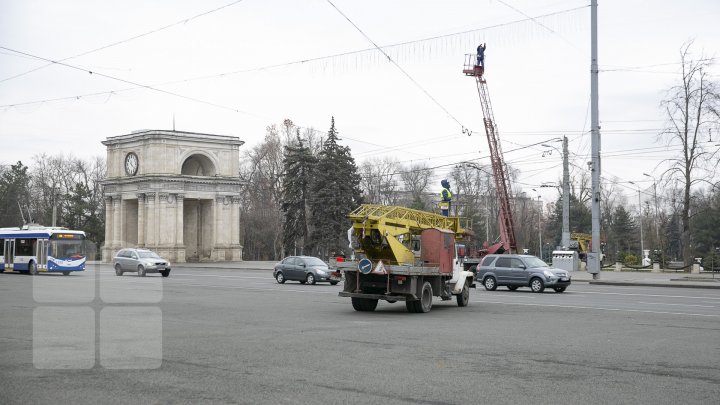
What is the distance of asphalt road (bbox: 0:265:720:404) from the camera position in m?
8.77

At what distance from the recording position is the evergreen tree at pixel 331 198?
71938mm

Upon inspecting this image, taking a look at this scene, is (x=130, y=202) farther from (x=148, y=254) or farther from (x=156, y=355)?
(x=156, y=355)

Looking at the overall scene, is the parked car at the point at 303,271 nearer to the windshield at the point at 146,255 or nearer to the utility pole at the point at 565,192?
the windshield at the point at 146,255

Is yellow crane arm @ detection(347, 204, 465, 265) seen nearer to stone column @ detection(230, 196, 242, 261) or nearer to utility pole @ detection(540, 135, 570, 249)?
utility pole @ detection(540, 135, 570, 249)

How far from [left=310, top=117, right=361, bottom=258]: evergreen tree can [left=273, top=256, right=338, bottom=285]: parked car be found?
3213 centimetres

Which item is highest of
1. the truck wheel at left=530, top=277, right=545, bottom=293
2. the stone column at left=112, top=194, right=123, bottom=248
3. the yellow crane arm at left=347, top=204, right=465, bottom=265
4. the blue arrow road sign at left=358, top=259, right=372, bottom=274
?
the stone column at left=112, top=194, right=123, bottom=248

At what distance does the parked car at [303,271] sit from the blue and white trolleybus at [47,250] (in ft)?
43.8

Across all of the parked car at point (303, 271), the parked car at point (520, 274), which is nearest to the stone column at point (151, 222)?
the parked car at point (303, 271)

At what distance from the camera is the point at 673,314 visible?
20672 millimetres

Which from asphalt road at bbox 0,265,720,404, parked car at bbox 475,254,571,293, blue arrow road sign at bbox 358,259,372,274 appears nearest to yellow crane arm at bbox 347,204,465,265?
blue arrow road sign at bbox 358,259,372,274

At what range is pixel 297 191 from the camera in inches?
3029

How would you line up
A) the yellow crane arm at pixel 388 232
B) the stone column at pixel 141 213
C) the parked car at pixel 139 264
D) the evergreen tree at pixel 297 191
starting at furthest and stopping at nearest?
the stone column at pixel 141 213 → the evergreen tree at pixel 297 191 → the parked car at pixel 139 264 → the yellow crane arm at pixel 388 232

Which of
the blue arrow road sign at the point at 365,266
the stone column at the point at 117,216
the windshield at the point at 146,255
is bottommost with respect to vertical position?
the windshield at the point at 146,255

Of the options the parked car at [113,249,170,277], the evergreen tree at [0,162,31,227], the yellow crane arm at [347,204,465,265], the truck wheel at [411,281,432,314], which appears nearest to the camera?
the yellow crane arm at [347,204,465,265]
